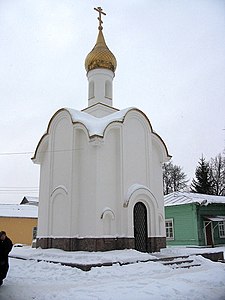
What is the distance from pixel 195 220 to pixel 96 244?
10271 mm

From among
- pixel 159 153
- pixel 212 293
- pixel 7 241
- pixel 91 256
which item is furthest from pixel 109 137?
pixel 212 293

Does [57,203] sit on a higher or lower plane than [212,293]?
higher

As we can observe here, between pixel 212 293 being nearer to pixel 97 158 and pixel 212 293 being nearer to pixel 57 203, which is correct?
pixel 97 158

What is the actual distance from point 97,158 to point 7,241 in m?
6.07

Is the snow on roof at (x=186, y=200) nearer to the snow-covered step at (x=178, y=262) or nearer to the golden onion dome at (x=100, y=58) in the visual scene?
the snow-covered step at (x=178, y=262)

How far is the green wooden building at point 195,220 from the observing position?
20.5 metres

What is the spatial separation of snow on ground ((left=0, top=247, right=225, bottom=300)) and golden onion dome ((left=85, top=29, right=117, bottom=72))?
31.9 ft

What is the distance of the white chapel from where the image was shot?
12.7 metres

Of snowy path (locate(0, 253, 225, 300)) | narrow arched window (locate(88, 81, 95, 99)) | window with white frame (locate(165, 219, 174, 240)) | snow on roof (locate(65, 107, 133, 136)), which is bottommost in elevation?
snowy path (locate(0, 253, 225, 300))

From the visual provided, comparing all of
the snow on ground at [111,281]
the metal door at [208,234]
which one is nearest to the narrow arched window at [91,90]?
the snow on ground at [111,281]

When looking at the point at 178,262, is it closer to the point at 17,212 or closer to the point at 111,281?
the point at 111,281

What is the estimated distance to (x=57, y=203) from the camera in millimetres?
13805

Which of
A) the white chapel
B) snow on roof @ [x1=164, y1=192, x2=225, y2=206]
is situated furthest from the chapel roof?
snow on roof @ [x1=164, y1=192, x2=225, y2=206]

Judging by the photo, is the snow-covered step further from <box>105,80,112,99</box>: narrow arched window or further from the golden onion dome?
the golden onion dome
